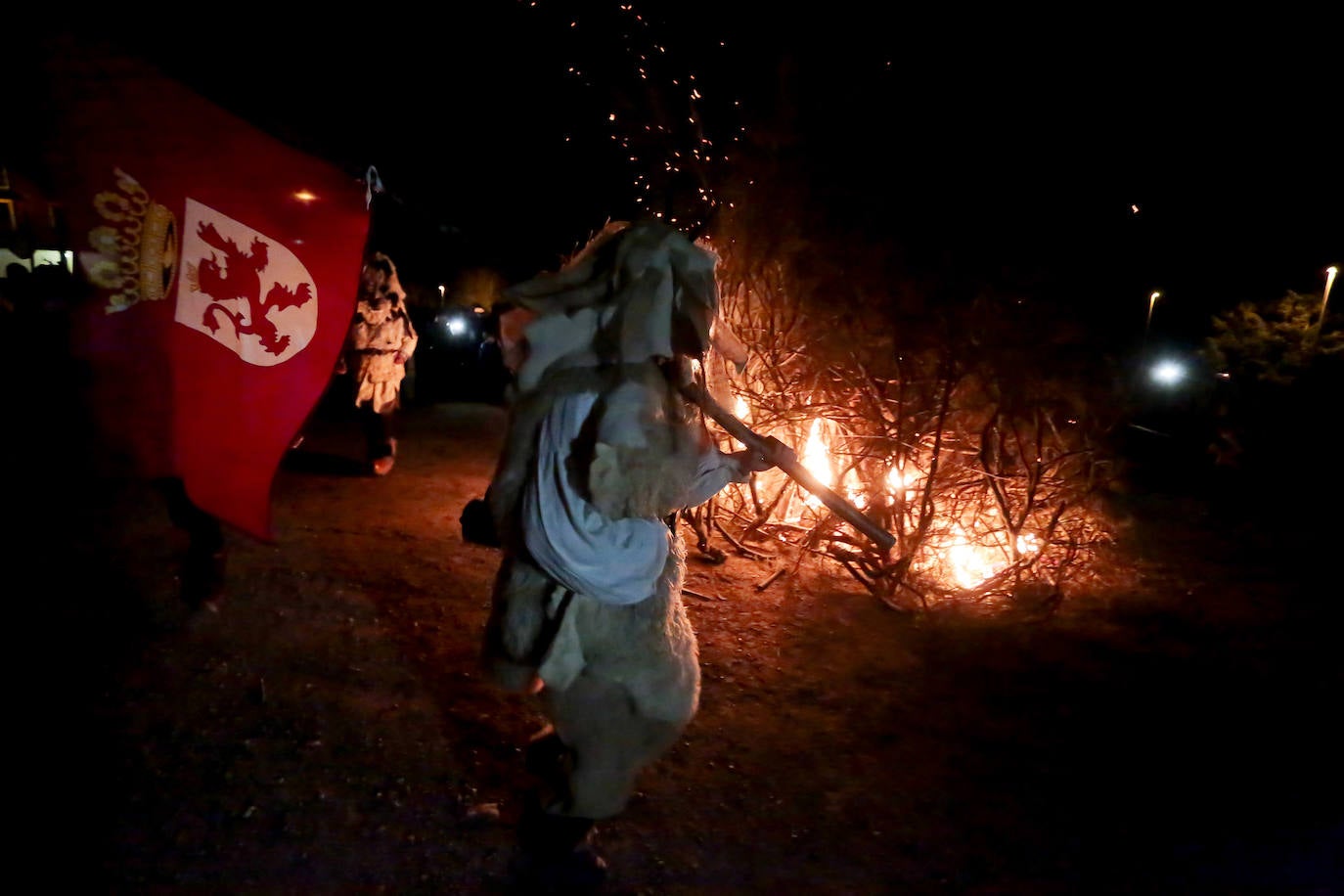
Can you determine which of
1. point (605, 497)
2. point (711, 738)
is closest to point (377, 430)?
point (711, 738)

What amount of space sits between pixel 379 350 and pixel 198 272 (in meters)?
4.55

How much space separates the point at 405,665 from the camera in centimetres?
399

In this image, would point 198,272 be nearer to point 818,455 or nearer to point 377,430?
point 818,455

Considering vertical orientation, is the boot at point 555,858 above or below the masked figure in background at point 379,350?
below

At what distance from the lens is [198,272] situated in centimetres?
314

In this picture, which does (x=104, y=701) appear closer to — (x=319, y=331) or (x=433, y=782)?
(x=433, y=782)

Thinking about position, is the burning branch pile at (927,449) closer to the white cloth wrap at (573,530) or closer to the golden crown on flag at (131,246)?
the white cloth wrap at (573,530)

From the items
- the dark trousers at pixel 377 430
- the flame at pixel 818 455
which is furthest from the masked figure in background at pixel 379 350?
the flame at pixel 818 455

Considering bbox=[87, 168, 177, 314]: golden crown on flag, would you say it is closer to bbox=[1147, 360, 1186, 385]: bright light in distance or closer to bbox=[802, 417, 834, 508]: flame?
bbox=[802, 417, 834, 508]: flame

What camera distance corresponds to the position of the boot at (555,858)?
2498 millimetres

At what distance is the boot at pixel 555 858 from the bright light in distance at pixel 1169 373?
1622 cm

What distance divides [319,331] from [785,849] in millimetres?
2810

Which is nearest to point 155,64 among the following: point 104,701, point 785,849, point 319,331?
point 319,331

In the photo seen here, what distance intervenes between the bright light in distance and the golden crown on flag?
1680 cm
